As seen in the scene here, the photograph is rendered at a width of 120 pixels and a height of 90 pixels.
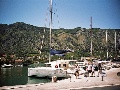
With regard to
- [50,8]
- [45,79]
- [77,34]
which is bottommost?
[45,79]

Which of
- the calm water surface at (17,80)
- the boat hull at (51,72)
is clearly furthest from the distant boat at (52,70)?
the calm water surface at (17,80)

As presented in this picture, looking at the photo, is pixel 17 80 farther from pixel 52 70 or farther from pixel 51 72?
pixel 52 70

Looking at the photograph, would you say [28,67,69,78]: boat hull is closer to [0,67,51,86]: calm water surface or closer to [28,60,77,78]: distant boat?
[28,60,77,78]: distant boat

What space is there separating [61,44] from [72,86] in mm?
133192

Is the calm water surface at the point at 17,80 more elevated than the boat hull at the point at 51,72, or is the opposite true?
the boat hull at the point at 51,72

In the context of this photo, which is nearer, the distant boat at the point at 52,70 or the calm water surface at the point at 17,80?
the distant boat at the point at 52,70

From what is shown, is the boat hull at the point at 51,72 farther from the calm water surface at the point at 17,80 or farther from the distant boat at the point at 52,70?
the calm water surface at the point at 17,80

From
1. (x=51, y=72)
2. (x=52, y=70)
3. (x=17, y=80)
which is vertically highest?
(x=52, y=70)

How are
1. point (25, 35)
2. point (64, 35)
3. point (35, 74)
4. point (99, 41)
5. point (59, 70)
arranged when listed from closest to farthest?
point (59, 70), point (35, 74), point (99, 41), point (25, 35), point (64, 35)

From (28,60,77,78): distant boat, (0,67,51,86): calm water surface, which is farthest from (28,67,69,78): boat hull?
(0,67,51,86): calm water surface

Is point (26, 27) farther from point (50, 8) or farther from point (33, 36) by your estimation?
point (50, 8)

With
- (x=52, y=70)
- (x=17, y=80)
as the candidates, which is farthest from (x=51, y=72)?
(x=17, y=80)

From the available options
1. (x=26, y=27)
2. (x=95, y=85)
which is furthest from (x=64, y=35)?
(x=95, y=85)

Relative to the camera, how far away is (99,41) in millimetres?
125188
